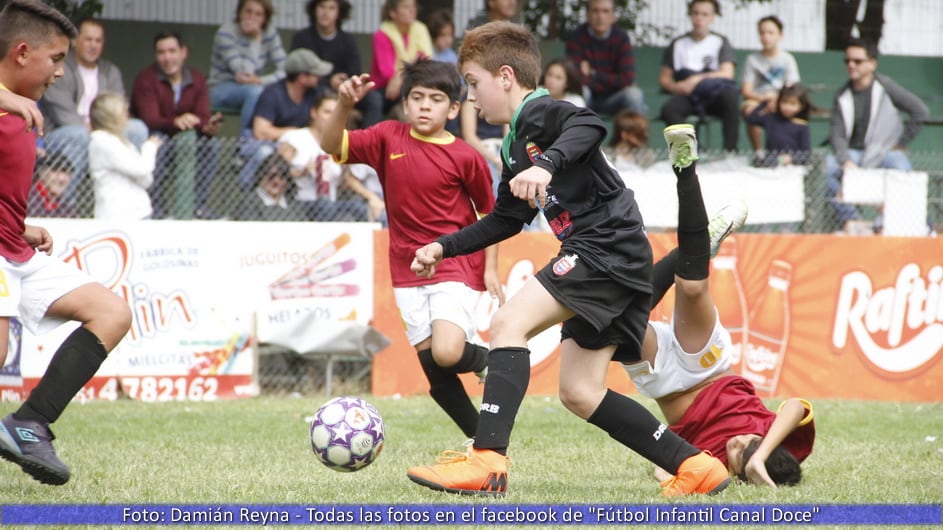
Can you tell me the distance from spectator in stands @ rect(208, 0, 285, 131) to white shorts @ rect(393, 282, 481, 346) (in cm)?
526

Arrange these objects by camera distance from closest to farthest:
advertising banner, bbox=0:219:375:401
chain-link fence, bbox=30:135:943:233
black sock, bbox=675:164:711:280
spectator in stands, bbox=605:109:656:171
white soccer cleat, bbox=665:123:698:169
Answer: white soccer cleat, bbox=665:123:698:169
black sock, bbox=675:164:711:280
advertising banner, bbox=0:219:375:401
chain-link fence, bbox=30:135:943:233
spectator in stands, bbox=605:109:656:171

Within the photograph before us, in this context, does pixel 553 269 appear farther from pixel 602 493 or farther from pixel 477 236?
pixel 602 493

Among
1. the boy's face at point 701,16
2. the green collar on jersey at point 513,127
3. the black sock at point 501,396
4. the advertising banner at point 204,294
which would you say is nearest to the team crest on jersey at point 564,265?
the black sock at point 501,396

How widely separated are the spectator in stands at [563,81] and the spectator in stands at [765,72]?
7.86 feet

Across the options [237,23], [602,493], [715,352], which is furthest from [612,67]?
[602,493]

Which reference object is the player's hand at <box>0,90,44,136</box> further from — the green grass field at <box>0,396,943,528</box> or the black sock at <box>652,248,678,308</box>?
the black sock at <box>652,248,678,308</box>

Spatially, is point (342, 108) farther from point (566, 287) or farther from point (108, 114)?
point (108, 114)

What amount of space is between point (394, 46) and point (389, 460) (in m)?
6.05

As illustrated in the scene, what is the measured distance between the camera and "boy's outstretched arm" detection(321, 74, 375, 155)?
5.41 meters

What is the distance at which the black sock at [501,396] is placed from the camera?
4496mm

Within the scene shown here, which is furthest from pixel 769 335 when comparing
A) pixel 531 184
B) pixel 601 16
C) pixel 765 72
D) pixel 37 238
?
pixel 37 238

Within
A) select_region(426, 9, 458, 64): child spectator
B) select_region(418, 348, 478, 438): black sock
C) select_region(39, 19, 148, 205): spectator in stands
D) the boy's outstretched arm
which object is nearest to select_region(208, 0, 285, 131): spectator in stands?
select_region(39, 19, 148, 205): spectator in stands

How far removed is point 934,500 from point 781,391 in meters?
5.48

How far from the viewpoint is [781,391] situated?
10.1 meters
